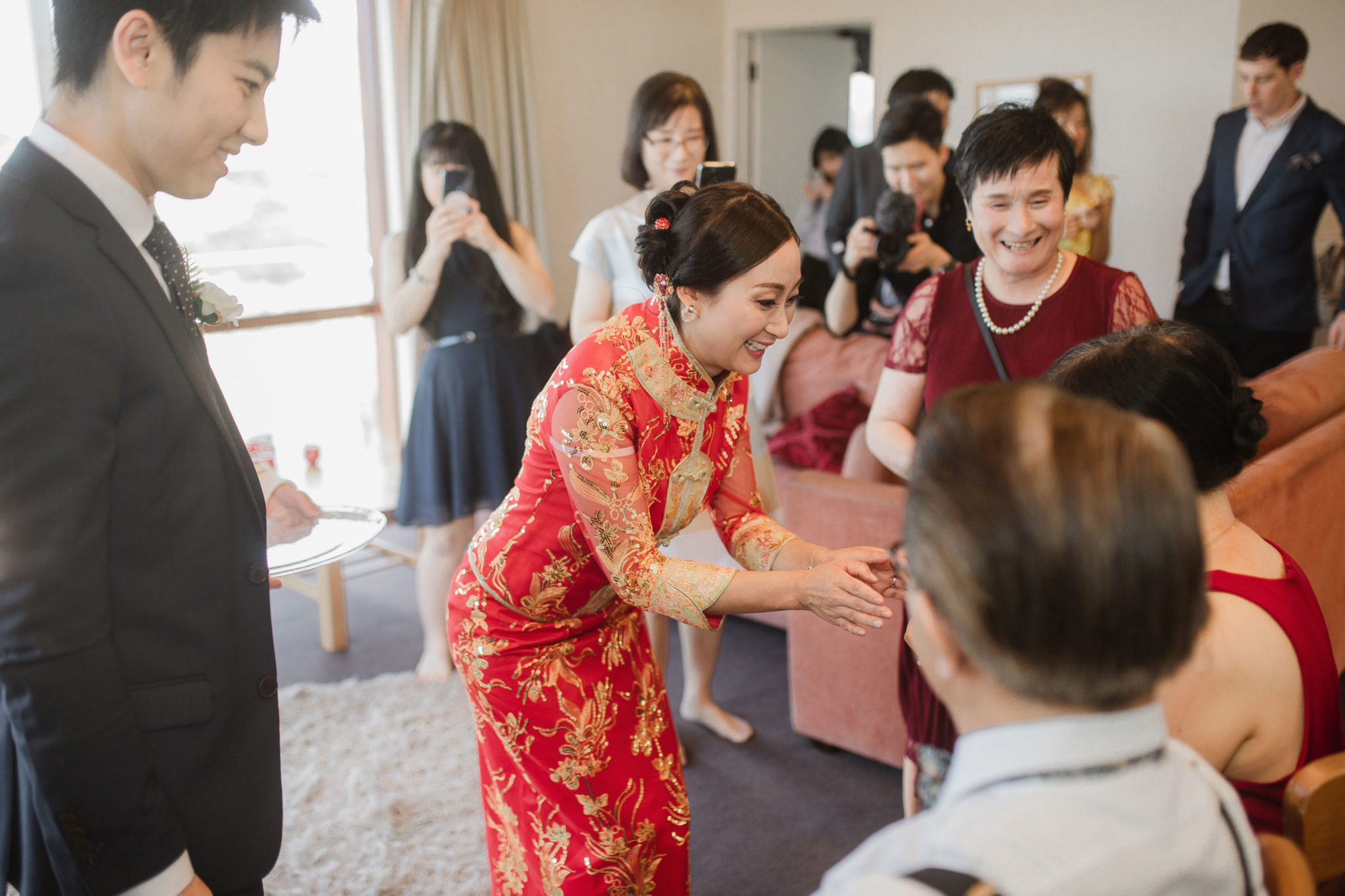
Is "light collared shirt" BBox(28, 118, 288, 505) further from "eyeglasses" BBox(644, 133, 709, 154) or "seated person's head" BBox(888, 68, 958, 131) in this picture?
"seated person's head" BBox(888, 68, 958, 131)

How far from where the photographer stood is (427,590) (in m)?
3.02

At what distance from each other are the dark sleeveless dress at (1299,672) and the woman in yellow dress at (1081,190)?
96.3 inches

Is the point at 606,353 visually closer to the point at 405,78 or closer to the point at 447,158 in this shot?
the point at 447,158

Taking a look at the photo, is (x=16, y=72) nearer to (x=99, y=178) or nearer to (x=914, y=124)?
(x=914, y=124)

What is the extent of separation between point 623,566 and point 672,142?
1.60m

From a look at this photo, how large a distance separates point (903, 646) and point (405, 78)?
3476 millimetres

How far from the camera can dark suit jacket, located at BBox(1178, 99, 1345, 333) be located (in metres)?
3.50

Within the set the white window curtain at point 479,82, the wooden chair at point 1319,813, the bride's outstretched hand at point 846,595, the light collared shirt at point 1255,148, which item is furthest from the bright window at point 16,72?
the light collared shirt at point 1255,148

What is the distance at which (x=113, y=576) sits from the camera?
927mm

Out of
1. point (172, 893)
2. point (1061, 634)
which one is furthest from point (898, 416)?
point (172, 893)

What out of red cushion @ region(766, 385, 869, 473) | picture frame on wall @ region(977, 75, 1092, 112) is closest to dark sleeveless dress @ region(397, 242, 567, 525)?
red cushion @ region(766, 385, 869, 473)

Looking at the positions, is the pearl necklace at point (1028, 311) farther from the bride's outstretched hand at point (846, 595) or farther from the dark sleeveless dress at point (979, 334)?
the bride's outstretched hand at point (846, 595)

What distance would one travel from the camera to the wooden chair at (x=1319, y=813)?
34.4 inches

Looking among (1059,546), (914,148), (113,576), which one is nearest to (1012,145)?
(914,148)
